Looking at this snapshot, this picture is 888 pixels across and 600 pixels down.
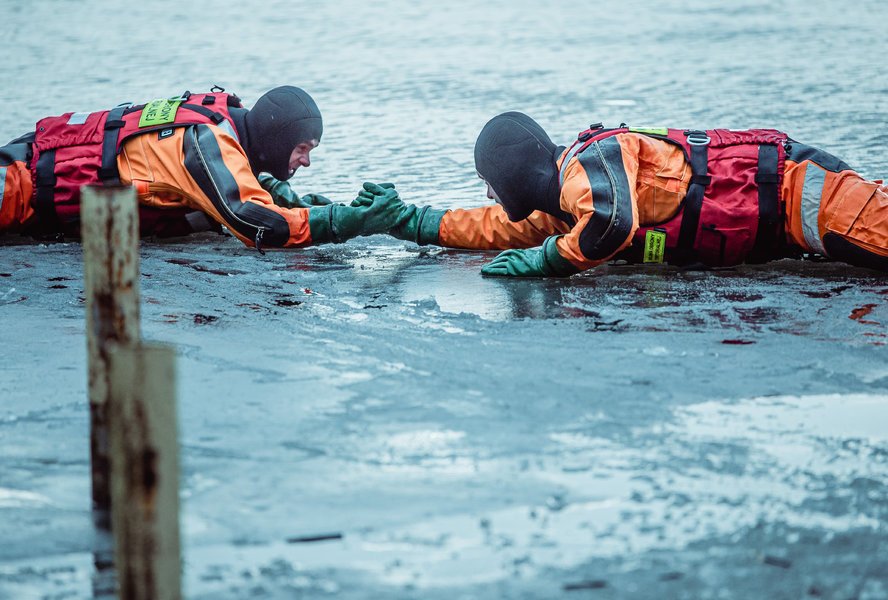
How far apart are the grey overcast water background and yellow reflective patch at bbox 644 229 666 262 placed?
0.12 meters

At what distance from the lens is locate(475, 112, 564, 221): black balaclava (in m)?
5.16

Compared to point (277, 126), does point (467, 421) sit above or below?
below

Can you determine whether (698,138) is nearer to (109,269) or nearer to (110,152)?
(110,152)

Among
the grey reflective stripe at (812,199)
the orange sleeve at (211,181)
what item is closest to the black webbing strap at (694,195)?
the grey reflective stripe at (812,199)

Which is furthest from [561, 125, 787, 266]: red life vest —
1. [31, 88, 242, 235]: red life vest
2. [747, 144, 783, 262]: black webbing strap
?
[31, 88, 242, 235]: red life vest

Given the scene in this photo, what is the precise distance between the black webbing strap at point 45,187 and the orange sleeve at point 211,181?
34 cm

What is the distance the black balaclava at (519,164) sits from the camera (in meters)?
5.16

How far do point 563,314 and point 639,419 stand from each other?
1.08 metres

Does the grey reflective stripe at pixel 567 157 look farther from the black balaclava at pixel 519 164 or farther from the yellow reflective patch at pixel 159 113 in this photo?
the yellow reflective patch at pixel 159 113

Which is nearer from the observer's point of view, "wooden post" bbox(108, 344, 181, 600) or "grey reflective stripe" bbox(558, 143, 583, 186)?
"wooden post" bbox(108, 344, 181, 600)

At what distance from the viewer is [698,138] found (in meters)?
5.11

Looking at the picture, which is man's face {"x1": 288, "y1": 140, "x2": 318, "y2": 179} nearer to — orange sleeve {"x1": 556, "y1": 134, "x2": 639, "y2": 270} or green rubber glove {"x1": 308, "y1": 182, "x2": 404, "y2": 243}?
green rubber glove {"x1": 308, "y1": 182, "x2": 404, "y2": 243}

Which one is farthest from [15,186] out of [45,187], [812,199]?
[812,199]

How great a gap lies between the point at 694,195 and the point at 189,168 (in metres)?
2.13
